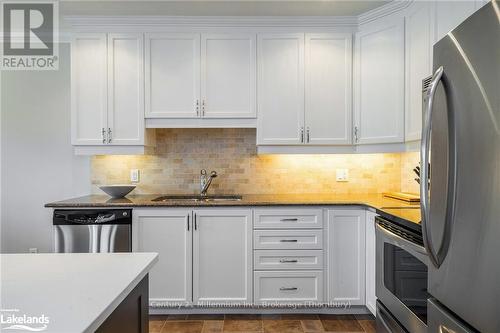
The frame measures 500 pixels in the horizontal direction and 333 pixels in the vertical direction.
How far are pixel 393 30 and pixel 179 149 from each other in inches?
82.7

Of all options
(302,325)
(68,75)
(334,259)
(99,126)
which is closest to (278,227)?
(334,259)

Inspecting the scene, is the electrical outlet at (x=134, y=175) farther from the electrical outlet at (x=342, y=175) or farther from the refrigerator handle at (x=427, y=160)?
the refrigerator handle at (x=427, y=160)

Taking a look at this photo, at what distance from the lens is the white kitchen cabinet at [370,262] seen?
2604mm

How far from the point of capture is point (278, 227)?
274cm

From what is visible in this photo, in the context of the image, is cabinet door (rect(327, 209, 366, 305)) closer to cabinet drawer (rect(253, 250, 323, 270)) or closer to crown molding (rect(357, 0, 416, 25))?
cabinet drawer (rect(253, 250, 323, 270))

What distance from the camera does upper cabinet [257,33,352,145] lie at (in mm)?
3020

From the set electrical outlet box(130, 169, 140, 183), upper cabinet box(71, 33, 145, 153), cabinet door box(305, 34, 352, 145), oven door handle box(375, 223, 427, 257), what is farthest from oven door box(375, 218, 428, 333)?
electrical outlet box(130, 169, 140, 183)

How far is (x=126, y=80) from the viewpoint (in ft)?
9.88

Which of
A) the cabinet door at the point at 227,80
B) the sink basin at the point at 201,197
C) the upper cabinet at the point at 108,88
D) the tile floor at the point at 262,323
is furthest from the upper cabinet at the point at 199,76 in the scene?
the tile floor at the point at 262,323

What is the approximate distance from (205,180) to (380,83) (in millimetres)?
1730

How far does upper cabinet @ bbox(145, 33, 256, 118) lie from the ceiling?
0.19 meters

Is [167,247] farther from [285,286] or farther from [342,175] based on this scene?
[342,175]

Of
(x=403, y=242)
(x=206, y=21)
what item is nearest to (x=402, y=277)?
(x=403, y=242)

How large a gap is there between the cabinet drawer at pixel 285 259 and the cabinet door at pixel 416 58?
3.82ft
